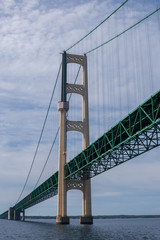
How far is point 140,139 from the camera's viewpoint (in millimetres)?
40625

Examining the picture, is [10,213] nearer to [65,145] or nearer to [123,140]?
[65,145]

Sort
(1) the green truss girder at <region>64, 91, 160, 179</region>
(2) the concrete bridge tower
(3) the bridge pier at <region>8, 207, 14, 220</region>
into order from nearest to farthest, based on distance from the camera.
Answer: (1) the green truss girder at <region>64, 91, 160, 179</region> → (2) the concrete bridge tower → (3) the bridge pier at <region>8, 207, 14, 220</region>

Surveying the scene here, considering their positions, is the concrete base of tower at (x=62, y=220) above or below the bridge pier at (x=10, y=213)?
above

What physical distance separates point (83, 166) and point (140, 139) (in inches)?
651

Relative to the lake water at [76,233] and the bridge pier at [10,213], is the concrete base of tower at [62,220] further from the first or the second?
the bridge pier at [10,213]

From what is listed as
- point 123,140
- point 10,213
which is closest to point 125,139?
point 123,140

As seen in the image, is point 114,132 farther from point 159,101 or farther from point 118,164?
point 159,101

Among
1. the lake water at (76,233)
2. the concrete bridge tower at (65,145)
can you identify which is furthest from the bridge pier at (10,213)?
the concrete bridge tower at (65,145)

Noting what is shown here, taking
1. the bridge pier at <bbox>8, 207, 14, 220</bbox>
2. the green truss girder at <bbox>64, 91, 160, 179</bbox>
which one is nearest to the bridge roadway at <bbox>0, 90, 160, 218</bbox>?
the green truss girder at <bbox>64, 91, 160, 179</bbox>

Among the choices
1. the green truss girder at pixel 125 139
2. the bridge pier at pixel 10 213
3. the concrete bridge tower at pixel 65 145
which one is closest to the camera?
the green truss girder at pixel 125 139

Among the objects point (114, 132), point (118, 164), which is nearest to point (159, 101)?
point (114, 132)

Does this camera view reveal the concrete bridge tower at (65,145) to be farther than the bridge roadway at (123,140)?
Yes

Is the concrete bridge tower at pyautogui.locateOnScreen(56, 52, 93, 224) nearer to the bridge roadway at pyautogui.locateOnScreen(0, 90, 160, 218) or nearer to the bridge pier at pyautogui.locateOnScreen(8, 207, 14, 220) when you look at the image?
the bridge roadway at pyautogui.locateOnScreen(0, 90, 160, 218)

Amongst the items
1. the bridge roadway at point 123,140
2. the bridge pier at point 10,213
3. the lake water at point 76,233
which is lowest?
the bridge pier at point 10,213
